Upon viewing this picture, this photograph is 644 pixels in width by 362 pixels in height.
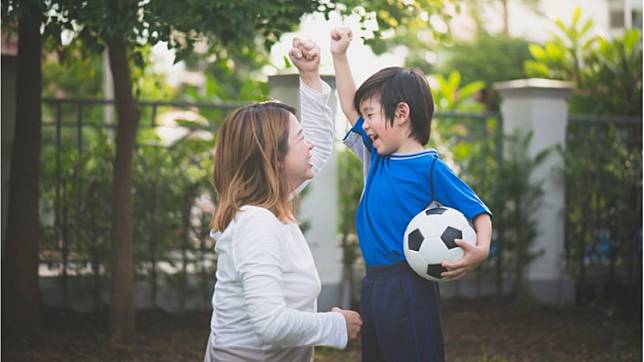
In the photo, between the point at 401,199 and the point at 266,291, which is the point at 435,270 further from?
the point at 266,291

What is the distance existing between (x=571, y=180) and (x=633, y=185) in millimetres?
501

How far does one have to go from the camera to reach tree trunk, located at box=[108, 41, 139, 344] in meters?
6.00

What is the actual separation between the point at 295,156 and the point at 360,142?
82 centimetres

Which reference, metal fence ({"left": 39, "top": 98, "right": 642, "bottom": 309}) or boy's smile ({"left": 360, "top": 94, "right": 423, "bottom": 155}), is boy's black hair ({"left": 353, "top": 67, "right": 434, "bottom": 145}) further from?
metal fence ({"left": 39, "top": 98, "right": 642, "bottom": 309})

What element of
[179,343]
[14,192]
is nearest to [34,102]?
[14,192]

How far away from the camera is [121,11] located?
5094 mm

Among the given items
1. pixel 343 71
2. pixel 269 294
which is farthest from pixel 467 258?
pixel 269 294

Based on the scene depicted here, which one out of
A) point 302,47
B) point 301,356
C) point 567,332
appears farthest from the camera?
point 567,332

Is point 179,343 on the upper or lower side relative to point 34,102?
lower

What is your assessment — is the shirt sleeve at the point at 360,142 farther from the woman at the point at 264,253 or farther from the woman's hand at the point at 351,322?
the woman's hand at the point at 351,322

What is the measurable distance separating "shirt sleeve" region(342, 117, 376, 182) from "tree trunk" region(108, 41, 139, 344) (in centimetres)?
270

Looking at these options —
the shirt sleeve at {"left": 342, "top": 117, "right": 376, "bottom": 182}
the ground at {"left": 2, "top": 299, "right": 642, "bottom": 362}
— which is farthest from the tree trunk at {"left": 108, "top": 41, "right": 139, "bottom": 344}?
the shirt sleeve at {"left": 342, "top": 117, "right": 376, "bottom": 182}

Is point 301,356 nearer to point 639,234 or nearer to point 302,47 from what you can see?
point 302,47

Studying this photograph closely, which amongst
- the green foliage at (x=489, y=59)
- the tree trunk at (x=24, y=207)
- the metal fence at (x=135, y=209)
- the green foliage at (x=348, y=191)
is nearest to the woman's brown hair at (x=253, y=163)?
the tree trunk at (x=24, y=207)
